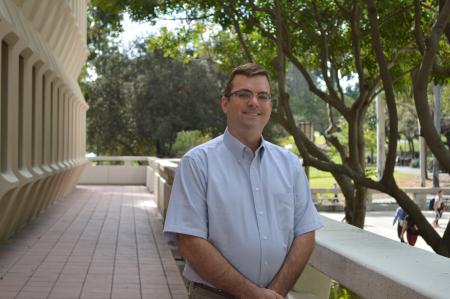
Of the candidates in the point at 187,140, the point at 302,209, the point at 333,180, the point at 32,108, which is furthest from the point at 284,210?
the point at 333,180

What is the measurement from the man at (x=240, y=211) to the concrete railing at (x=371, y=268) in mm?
269

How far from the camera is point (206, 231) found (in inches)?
116

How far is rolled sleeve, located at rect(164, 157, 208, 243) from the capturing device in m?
2.91

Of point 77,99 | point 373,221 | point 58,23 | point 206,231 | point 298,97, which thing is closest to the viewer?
point 206,231

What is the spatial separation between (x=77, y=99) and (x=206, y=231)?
20.0 meters

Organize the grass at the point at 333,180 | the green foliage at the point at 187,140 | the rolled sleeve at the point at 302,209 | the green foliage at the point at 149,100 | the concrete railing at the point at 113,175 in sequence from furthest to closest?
the grass at the point at 333,180, the green foliage at the point at 149,100, the green foliage at the point at 187,140, the concrete railing at the point at 113,175, the rolled sleeve at the point at 302,209

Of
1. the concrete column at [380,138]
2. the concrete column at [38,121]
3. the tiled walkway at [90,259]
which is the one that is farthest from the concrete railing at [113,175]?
the concrete column at [38,121]

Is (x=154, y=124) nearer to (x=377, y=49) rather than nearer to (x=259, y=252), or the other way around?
(x=377, y=49)

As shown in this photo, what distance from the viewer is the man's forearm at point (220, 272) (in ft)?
9.43

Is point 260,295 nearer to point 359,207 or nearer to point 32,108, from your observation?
point 359,207

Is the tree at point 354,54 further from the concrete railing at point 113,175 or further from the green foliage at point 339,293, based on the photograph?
the concrete railing at point 113,175

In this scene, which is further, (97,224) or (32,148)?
(97,224)

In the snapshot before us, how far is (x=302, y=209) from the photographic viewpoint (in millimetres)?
3182

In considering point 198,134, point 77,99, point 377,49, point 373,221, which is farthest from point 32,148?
point 198,134
